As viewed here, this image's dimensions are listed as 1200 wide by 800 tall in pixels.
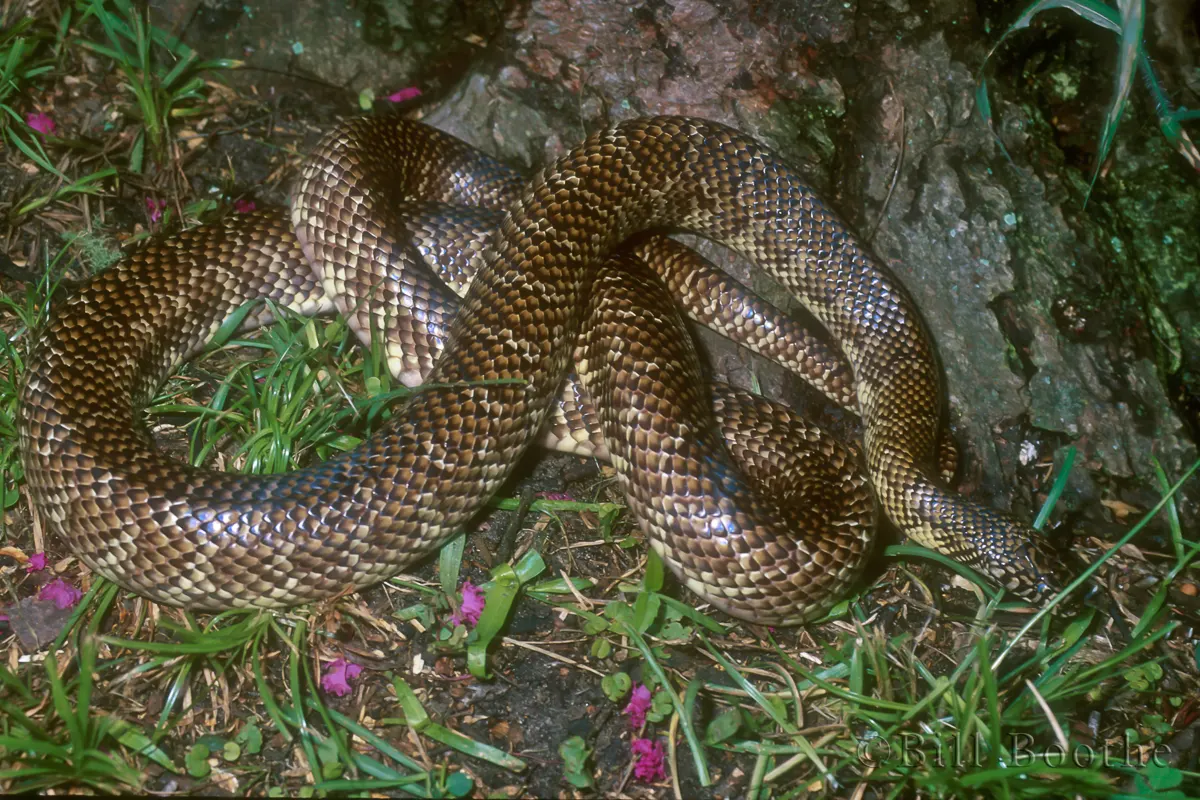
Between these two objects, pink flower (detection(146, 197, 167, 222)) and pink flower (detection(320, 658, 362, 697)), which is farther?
pink flower (detection(146, 197, 167, 222))

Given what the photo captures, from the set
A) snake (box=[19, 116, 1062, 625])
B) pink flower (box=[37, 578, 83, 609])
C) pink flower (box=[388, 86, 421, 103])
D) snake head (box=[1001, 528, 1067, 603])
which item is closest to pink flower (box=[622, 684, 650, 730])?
snake (box=[19, 116, 1062, 625])

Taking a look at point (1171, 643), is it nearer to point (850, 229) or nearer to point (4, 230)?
point (850, 229)

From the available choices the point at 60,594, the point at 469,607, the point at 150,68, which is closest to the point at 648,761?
the point at 469,607

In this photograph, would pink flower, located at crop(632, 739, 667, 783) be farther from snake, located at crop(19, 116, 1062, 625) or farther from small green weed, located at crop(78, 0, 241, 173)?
small green weed, located at crop(78, 0, 241, 173)

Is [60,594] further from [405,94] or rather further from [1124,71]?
[1124,71]

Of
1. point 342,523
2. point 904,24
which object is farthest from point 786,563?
point 904,24

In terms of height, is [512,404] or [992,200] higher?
[992,200]
